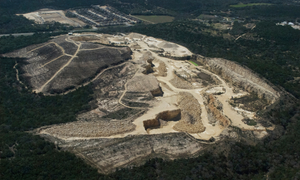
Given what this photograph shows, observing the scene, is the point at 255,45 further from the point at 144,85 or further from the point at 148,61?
the point at 144,85

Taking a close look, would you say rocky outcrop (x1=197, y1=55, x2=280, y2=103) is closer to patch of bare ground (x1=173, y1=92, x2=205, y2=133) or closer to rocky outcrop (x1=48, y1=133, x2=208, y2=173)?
patch of bare ground (x1=173, y1=92, x2=205, y2=133)

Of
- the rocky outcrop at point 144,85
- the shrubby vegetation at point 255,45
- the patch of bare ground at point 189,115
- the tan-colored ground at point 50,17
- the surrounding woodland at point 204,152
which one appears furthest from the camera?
the tan-colored ground at point 50,17

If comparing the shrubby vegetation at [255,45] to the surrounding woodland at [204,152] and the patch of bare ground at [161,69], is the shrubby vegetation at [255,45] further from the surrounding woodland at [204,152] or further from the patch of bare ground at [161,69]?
the patch of bare ground at [161,69]

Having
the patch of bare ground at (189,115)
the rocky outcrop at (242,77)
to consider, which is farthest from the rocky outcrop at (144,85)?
the rocky outcrop at (242,77)

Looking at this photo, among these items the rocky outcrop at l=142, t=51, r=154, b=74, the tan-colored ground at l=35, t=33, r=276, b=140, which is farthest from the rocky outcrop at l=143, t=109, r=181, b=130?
the rocky outcrop at l=142, t=51, r=154, b=74

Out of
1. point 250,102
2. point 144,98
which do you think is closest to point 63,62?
point 144,98

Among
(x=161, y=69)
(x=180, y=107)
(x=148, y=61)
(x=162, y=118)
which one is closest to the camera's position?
(x=162, y=118)

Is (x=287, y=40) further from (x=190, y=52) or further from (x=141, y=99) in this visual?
(x=141, y=99)
